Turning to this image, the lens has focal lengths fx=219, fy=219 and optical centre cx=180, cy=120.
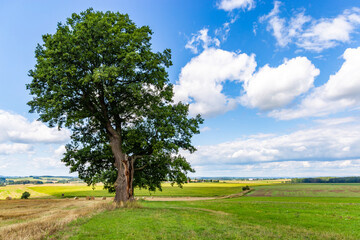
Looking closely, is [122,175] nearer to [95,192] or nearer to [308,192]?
[95,192]

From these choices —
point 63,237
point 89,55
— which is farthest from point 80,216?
point 89,55

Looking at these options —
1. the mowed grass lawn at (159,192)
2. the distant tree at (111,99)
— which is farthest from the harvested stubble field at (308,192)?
the distant tree at (111,99)

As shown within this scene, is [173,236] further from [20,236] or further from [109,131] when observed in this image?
[109,131]

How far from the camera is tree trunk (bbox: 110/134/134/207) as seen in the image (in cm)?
2288

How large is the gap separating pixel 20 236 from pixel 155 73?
728 inches

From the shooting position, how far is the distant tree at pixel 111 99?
2119 cm

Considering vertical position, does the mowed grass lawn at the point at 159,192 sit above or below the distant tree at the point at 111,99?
below

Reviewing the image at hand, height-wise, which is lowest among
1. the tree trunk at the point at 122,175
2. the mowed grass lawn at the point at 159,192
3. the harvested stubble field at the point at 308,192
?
the harvested stubble field at the point at 308,192

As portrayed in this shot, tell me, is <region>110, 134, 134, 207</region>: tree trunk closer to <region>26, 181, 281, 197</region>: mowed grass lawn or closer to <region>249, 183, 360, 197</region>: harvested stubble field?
<region>26, 181, 281, 197</region>: mowed grass lawn

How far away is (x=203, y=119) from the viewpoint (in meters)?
28.8

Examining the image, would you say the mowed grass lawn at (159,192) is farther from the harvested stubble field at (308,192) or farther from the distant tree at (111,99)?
the distant tree at (111,99)

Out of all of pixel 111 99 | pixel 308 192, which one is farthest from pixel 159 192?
pixel 111 99

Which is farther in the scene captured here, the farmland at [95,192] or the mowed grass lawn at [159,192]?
the mowed grass lawn at [159,192]

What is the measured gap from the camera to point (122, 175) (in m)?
23.5
